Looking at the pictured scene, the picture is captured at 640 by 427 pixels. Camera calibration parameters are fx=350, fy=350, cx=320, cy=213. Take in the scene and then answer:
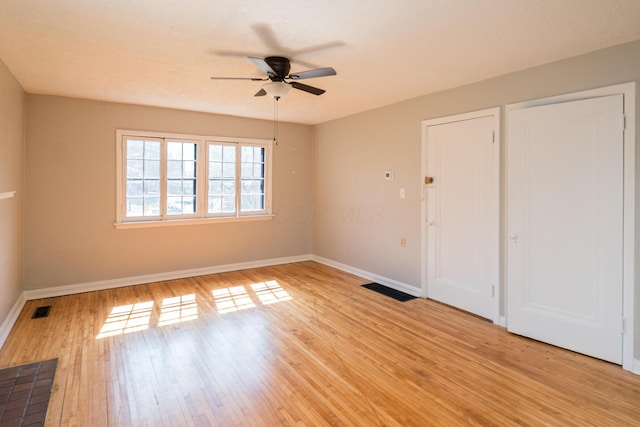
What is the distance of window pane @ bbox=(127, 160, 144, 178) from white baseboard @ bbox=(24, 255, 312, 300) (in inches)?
55.6

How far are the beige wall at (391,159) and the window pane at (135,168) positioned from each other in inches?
112

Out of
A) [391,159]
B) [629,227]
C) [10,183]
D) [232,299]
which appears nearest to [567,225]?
[629,227]

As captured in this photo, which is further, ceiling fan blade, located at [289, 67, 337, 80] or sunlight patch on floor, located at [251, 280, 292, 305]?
sunlight patch on floor, located at [251, 280, 292, 305]

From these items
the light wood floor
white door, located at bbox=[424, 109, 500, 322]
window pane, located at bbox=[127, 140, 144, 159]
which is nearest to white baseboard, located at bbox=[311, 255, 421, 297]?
white door, located at bbox=[424, 109, 500, 322]

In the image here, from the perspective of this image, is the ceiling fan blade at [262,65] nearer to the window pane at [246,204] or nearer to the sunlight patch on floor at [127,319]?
the sunlight patch on floor at [127,319]

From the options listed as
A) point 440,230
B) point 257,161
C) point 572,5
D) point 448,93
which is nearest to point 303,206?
point 257,161

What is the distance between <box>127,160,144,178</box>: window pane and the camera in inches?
190

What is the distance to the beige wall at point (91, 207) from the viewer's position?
4262mm

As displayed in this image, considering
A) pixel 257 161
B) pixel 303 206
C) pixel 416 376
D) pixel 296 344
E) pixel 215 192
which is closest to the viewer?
pixel 416 376

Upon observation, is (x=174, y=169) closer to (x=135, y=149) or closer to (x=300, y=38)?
(x=135, y=149)

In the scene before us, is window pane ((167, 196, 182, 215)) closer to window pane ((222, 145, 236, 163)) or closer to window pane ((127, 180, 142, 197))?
window pane ((127, 180, 142, 197))

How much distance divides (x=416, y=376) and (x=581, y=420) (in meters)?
0.98

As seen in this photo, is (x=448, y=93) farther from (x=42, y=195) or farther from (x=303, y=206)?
(x=42, y=195)

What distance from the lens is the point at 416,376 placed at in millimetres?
2570
